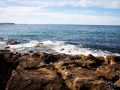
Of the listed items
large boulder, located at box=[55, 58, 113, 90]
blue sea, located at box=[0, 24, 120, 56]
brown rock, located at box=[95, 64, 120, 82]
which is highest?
large boulder, located at box=[55, 58, 113, 90]

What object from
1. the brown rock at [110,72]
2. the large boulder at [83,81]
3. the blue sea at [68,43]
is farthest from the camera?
the blue sea at [68,43]

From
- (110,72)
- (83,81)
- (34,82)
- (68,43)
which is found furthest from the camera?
(68,43)

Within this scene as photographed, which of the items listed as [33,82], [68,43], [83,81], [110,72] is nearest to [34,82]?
[33,82]

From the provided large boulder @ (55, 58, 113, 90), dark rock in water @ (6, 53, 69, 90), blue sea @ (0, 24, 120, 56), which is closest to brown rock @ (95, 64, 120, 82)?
large boulder @ (55, 58, 113, 90)

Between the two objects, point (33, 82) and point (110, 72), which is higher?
point (33, 82)

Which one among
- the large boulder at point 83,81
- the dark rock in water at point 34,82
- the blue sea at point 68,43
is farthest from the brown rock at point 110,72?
the blue sea at point 68,43

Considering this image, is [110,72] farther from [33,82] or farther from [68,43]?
[68,43]

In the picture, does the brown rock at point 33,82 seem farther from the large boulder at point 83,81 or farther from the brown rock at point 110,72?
the brown rock at point 110,72

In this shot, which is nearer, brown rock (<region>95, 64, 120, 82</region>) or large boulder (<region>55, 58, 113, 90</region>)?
large boulder (<region>55, 58, 113, 90</region>)

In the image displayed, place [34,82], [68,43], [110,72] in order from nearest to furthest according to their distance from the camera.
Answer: [34,82] → [110,72] → [68,43]

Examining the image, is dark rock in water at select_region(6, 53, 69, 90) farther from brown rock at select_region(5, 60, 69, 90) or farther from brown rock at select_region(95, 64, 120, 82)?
brown rock at select_region(95, 64, 120, 82)

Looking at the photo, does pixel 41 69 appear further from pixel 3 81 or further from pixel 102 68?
pixel 102 68

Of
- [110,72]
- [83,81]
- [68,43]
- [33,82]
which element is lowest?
[68,43]

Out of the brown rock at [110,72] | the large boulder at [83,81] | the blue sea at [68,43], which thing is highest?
the large boulder at [83,81]
